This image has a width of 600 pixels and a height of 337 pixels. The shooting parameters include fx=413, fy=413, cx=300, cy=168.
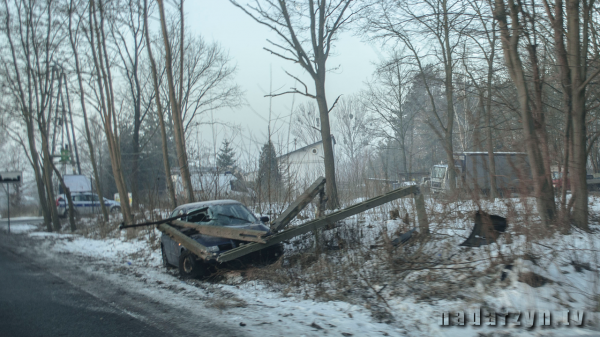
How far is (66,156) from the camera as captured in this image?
32.2m

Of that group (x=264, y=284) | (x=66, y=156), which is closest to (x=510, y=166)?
(x=264, y=284)

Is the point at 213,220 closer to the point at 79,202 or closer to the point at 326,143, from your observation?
the point at 326,143

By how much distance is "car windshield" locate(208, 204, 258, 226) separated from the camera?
9.81 m

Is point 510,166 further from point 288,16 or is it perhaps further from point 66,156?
point 66,156

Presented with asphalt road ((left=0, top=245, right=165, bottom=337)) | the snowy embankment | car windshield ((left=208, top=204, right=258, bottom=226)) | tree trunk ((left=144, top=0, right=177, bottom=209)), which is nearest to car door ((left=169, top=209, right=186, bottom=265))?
the snowy embankment

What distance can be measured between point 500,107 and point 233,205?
21.6 feet

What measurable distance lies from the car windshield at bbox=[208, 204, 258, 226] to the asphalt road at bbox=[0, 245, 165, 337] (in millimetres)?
3267

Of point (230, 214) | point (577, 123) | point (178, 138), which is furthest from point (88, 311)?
point (178, 138)

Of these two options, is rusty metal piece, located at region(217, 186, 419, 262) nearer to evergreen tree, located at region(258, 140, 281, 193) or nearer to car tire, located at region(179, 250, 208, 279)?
car tire, located at region(179, 250, 208, 279)

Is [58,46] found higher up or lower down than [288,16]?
higher up

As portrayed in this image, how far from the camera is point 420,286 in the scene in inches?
232

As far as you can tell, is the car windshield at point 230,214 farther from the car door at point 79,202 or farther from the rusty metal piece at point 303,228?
the car door at point 79,202

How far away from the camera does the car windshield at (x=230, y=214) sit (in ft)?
32.2

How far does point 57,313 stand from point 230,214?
15.1 ft
